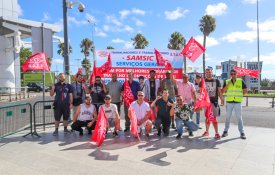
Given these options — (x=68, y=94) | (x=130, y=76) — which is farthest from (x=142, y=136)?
(x=68, y=94)

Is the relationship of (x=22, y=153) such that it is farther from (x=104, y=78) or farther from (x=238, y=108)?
(x=238, y=108)

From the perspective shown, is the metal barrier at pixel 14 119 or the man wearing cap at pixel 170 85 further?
the man wearing cap at pixel 170 85

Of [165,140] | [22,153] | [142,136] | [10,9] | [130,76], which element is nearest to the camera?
[22,153]

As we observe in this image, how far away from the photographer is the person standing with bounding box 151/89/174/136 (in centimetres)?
788

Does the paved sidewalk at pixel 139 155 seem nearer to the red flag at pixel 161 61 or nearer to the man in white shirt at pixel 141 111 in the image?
the man in white shirt at pixel 141 111

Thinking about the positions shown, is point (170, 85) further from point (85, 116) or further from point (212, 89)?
point (85, 116)

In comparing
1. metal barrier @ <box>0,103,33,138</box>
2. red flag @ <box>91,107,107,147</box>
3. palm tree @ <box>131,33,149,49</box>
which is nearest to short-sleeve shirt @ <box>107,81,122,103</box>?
red flag @ <box>91,107,107,147</box>

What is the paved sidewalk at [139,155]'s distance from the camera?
507cm

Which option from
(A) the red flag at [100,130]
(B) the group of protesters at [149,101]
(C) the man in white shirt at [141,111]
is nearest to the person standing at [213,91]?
(B) the group of protesters at [149,101]

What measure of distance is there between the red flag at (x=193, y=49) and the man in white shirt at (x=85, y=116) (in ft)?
11.0

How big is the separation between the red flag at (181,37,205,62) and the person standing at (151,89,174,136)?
5.95ft

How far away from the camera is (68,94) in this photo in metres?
8.24

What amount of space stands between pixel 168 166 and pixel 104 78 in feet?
16.0

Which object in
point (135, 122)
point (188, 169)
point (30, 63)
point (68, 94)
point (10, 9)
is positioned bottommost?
point (188, 169)
